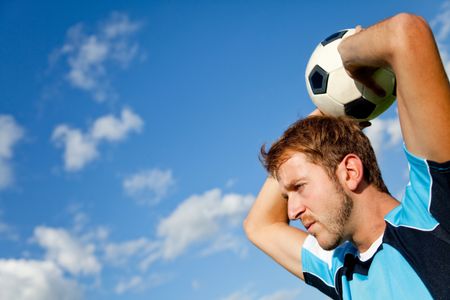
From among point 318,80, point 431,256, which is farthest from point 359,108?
point 431,256

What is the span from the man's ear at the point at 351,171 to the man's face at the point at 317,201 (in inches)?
2.9

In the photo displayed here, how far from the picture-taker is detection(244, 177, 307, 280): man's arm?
5.29 meters

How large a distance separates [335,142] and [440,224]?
1.18m

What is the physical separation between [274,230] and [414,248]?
2036 mm

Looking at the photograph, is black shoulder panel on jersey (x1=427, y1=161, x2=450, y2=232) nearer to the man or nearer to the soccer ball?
the man

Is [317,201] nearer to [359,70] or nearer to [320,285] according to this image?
[359,70]

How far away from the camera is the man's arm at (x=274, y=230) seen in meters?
5.29

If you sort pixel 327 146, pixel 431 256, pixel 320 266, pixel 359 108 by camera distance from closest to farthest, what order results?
pixel 431 256 → pixel 327 146 → pixel 359 108 → pixel 320 266

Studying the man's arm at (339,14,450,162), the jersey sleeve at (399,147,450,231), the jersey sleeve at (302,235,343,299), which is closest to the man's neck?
the jersey sleeve at (399,147,450,231)

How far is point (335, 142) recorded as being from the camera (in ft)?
14.4

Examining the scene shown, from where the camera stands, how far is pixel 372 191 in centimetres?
424

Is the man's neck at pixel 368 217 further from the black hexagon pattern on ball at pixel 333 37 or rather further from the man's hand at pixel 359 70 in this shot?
the black hexagon pattern on ball at pixel 333 37

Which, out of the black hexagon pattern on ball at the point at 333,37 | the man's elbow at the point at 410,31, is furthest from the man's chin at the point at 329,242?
the black hexagon pattern on ball at the point at 333,37

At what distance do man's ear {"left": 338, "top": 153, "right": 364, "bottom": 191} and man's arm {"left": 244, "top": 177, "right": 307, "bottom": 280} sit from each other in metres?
1.21
